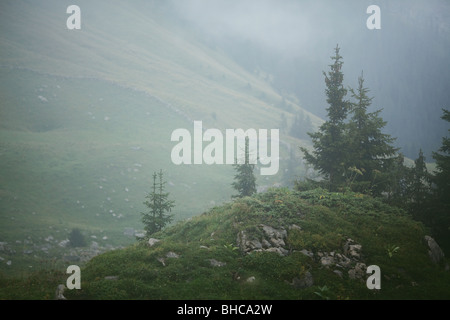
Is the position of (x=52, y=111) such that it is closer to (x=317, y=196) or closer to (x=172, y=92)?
(x=172, y=92)

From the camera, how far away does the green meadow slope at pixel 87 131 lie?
113 ft

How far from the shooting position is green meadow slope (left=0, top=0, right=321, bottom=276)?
113ft

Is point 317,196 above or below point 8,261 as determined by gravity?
above

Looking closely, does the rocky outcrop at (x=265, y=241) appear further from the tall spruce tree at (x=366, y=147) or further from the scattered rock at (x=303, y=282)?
the tall spruce tree at (x=366, y=147)

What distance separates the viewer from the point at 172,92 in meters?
104

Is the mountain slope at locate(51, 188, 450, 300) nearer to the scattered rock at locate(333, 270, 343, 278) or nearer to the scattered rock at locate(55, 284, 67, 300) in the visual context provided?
the scattered rock at locate(333, 270, 343, 278)

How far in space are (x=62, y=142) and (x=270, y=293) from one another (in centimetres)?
5765

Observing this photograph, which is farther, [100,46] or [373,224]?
[100,46]

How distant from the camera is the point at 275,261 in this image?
528 inches

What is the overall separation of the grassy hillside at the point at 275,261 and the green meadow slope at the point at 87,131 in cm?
1492

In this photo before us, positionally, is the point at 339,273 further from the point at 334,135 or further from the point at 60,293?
the point at 334,135

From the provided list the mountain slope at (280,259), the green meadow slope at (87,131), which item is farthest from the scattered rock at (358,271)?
the green meadow slope at (87,131)
